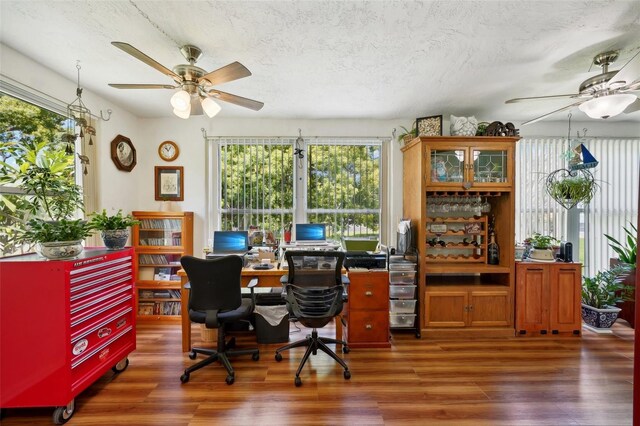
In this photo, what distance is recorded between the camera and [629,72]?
6.50 feet

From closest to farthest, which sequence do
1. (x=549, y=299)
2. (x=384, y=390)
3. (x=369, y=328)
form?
1. (x=384, y=390)
2. (x=369, y=328)
3. (x=549, y=299)

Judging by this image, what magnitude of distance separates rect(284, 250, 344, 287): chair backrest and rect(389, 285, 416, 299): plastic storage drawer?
1.07 m

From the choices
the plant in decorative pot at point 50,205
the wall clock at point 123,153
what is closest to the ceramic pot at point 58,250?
the plant in decorative pot at point 50,205

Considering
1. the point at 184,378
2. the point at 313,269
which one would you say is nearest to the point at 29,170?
the point at 184,378

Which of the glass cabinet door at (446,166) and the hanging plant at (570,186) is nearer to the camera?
the glass cabinet door at (446,166)

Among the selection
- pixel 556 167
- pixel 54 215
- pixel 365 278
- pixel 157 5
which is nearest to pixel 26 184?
pixel 54 215

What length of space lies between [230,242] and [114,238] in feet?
3.62

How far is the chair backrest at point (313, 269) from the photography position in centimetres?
223

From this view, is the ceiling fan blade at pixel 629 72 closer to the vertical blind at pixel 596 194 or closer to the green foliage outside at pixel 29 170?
the vertical blind at pixel 596 194

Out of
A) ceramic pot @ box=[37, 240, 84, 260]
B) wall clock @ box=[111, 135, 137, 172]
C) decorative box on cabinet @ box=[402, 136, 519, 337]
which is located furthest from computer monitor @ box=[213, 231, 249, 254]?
decorative box on cabinet @ box=[402, 136, 519, 337]

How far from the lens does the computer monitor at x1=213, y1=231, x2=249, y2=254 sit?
3.05 meters

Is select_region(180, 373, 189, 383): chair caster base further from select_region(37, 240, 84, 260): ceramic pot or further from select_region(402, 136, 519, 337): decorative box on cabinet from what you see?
select_region(402, 136, 519, 337): decorative box on cabinet

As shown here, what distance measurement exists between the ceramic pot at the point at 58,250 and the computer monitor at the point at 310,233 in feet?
6.79

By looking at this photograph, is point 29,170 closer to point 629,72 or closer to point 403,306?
point 403,306
